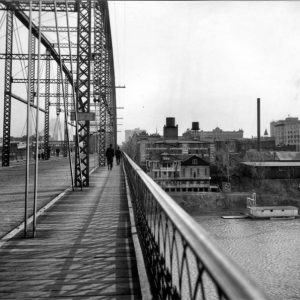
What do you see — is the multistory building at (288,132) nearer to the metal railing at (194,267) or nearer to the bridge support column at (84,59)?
the bridge support column at (84,59)

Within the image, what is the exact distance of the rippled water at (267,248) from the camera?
19.8m

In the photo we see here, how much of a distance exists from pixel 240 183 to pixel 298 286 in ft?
158

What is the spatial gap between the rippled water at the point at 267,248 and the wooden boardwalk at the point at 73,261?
9513mm

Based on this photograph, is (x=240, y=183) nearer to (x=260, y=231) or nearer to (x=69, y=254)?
(x=260, y=231)

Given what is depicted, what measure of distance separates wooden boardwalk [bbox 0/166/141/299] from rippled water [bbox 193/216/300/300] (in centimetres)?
951

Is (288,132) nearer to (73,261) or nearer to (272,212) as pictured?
(272,212)

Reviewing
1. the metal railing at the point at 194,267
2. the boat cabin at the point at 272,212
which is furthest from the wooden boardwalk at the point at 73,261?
the boat cabin at the point at 272,212

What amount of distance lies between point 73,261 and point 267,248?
2699 cm

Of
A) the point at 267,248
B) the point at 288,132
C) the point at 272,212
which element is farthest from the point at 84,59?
the point at 288,132

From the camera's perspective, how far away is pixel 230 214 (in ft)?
152

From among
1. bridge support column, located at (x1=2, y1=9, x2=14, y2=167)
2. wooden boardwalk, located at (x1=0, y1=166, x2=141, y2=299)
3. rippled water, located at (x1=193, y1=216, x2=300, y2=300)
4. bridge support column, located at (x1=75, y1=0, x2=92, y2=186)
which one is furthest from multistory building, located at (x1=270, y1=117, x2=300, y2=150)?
wooden boardwalk, located at (x1=0, y1=166, x2=141, y2=299)

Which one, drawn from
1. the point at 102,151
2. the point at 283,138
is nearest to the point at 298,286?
the point at 102,151

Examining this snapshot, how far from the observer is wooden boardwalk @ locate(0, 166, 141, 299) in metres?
3.30

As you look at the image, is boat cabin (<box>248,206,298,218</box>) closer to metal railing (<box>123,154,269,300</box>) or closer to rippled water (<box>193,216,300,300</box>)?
rippled water (<box>193,216,300,300</box>)
